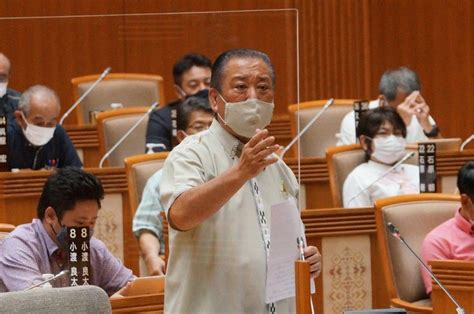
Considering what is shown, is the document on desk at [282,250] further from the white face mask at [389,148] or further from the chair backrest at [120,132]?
the chair backrest at [120,132]

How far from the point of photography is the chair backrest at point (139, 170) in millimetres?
5020

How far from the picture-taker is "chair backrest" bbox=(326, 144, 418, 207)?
5.60m

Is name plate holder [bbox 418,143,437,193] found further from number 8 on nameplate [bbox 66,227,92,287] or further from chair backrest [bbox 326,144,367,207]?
number 8 on nameplate [bbox 66,227,92,287]

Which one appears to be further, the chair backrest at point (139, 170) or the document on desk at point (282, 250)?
the chair backrest at point (139, 170)

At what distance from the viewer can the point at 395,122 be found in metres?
5.77

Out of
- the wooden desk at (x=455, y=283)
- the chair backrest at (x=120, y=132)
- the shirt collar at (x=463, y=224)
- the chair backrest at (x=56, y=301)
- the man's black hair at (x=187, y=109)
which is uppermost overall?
the man's black hair at (x=187, y=109)

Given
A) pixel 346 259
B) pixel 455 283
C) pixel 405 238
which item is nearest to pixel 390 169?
pixel 346 259

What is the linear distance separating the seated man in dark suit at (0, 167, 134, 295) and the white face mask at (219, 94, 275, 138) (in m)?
0.86

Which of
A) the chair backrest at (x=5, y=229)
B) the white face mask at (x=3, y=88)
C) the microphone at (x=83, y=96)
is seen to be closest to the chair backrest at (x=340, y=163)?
the microphone at (x=83, y=96)

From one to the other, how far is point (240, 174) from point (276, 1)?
14.2 ft

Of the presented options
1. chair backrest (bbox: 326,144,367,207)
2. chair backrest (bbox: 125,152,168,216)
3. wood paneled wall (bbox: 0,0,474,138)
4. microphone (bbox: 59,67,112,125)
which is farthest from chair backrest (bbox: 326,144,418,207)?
microphone (bbox: 59,67,112,125)

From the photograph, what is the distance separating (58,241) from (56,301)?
100 centimetres

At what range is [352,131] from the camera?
6.43 meters

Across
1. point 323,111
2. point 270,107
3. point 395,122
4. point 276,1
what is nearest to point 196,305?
point 270,107
